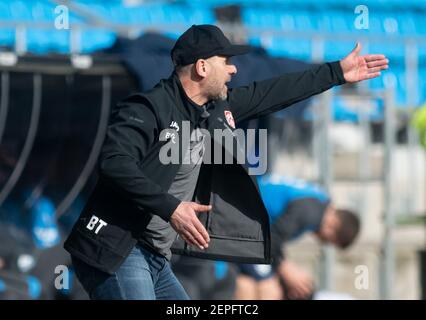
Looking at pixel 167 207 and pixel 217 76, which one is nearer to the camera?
pixel 167 207

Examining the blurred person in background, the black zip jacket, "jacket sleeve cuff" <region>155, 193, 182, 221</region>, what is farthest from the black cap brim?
the blurred person in background

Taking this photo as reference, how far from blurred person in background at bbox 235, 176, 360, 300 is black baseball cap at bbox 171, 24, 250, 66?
321cm

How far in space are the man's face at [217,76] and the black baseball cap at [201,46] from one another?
3cm

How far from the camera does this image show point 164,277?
4.68 m

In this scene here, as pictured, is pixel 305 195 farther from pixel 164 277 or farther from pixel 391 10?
pixel 391 10

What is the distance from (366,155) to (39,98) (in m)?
2.81

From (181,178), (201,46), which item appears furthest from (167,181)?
(201,46)

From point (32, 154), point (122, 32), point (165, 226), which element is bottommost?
point (165, 226)

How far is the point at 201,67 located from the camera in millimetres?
4578

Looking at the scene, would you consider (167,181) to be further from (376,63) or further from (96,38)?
(96,38)

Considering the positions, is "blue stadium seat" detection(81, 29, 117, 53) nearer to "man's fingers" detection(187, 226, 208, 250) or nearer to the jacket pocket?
the jacket pocket

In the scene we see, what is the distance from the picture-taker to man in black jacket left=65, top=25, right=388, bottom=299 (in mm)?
4246

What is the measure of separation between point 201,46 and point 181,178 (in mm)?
521
